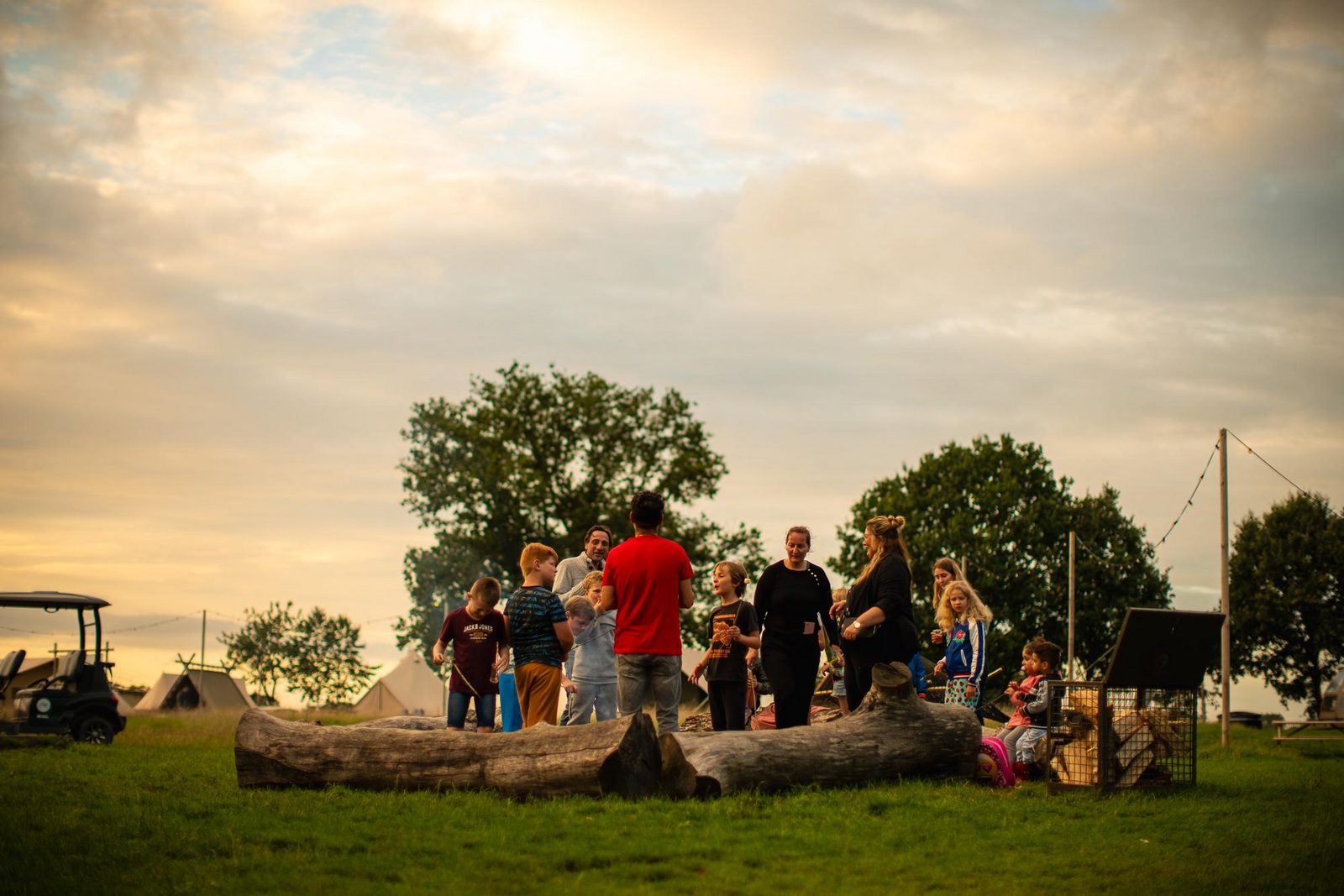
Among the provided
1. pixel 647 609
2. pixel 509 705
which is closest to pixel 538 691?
pixel 509 705

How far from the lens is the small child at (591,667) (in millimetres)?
11859

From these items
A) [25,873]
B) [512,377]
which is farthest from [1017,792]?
[512,377]

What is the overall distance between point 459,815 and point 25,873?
265 cm

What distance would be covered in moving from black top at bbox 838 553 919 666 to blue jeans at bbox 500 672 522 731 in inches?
122

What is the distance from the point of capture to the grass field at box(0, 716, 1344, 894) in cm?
691

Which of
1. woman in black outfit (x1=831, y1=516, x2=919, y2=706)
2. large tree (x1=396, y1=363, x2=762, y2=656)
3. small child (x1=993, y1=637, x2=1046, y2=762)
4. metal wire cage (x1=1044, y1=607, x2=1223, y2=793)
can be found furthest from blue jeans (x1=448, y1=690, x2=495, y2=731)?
large tree (x1=396, y1=363, x2=762, y2=656)

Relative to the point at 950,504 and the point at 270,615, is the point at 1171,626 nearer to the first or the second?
the point at 950,504

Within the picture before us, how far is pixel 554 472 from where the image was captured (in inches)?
1655

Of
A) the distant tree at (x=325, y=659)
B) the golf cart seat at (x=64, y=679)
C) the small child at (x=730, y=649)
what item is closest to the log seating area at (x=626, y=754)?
the small child at (x=730, y=649)

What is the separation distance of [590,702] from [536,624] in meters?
1.64

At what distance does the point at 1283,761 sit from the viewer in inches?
656

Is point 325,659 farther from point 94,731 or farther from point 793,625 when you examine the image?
point 793,625

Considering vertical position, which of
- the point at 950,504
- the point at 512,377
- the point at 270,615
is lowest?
the point at 270,615

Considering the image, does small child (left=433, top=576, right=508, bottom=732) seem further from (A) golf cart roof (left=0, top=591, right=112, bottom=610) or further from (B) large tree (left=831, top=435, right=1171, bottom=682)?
(B) large tree (left=831, top=435, right=1171, bottom=682)
